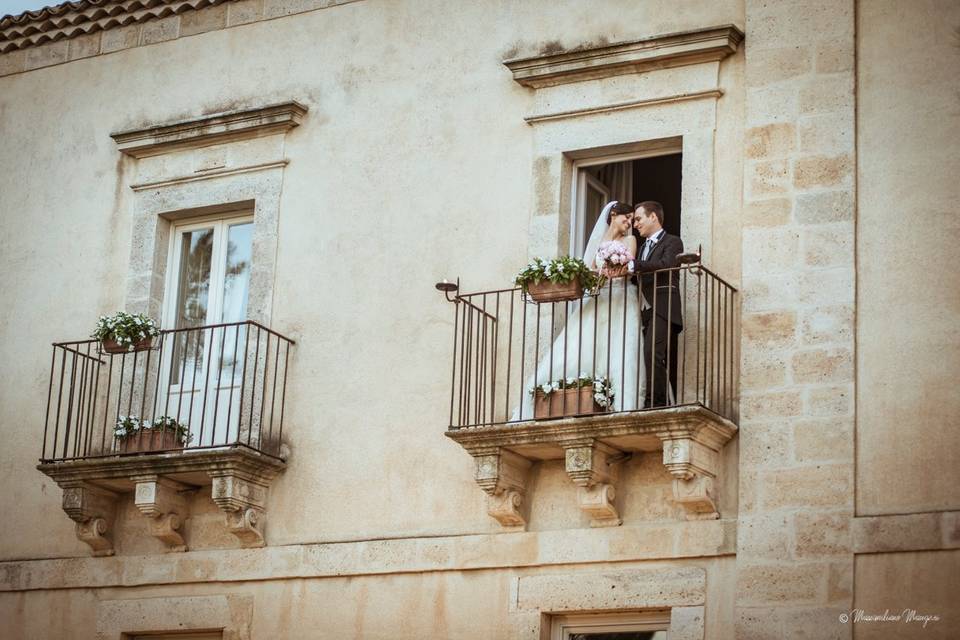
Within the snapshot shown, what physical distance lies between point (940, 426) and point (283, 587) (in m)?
4.48

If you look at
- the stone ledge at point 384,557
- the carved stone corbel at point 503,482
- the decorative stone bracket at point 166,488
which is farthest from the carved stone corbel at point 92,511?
the carved stone corbel at point 503,482

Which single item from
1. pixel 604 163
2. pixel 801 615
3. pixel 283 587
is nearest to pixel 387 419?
pixel 283 587

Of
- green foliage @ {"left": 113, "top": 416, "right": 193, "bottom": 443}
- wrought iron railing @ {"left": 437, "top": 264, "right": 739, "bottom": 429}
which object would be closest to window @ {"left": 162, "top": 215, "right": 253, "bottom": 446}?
green foliage @ {"left": 113, "top": 416, "right": 193, "bottom": 443}

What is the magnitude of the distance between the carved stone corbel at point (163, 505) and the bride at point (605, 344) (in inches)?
101

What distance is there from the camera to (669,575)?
431 inches

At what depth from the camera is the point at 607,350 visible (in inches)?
447

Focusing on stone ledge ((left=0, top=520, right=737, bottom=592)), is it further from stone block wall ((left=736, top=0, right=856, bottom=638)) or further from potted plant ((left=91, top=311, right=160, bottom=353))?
potted plant ((left=91, top=311, right=160, bottom=353))

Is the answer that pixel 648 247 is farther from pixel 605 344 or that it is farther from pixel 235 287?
pixel 235 287

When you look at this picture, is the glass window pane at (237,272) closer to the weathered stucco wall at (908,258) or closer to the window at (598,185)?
the window at (598,185)

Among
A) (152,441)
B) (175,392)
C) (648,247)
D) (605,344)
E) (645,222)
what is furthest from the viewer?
(175,392)

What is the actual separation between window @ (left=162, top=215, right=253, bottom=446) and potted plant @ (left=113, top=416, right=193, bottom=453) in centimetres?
21

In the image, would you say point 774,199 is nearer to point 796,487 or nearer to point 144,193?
point 796,487

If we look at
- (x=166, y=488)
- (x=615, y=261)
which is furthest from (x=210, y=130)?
(x=615, y=261)

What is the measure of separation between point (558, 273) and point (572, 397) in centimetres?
77
